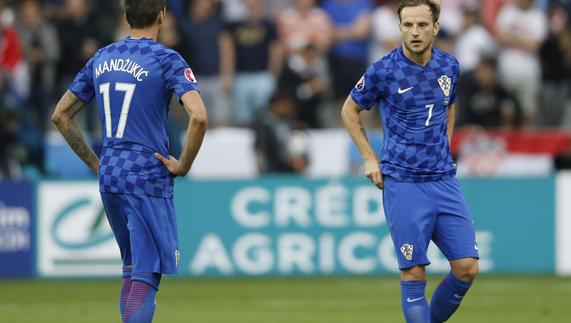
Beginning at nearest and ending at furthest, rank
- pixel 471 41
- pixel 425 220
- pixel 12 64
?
1. pixel 425 220
2. pixel 12 64
3. pixel 471 41

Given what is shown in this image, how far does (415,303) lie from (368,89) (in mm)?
1513

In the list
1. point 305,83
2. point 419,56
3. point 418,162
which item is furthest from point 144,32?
point 305,83

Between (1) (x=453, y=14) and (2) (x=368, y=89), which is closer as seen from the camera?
(2) (x=368, y=89)

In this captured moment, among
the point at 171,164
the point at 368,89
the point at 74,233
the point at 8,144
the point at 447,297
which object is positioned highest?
the point at 368,89

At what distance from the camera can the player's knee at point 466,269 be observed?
879 cm

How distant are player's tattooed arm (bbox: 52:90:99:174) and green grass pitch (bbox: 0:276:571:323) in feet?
12.5

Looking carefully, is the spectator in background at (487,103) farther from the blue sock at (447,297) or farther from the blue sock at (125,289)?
the blue sock at (125,289)

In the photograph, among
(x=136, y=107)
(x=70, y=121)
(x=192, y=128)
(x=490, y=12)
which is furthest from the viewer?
(x=490, y=12)

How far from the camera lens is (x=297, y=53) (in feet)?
62.1

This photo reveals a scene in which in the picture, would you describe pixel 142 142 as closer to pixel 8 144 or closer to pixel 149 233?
pixel 149 233

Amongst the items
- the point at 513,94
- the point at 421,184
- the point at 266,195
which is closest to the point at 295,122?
the point at 266,195

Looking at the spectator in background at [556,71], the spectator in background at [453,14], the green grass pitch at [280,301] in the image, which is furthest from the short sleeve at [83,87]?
the spectator in background at [556,71]

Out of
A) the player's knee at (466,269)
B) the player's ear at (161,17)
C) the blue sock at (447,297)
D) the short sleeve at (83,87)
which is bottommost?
the blue sock at (447,297)

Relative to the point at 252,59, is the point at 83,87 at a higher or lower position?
higher
